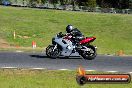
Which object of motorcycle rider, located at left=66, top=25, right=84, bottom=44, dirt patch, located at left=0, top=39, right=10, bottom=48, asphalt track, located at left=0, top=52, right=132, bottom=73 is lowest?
dirt patch, located at left=0, top=39, right=10, bottom=48

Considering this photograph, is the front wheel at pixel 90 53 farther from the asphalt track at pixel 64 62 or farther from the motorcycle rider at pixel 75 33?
the motorcycle rider at pixel 75 33

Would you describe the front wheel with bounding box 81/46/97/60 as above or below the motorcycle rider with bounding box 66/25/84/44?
below

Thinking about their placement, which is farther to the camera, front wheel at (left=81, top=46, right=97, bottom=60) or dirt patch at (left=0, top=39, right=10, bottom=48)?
dirt patch at (left=0, top=39, right=10, bottom=48)

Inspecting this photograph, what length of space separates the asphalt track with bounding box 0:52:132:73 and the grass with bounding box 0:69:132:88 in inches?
54.5

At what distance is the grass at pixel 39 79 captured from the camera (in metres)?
14.1

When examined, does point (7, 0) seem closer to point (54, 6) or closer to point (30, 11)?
point (54, 6)

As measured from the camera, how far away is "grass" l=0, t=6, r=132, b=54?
41884mm

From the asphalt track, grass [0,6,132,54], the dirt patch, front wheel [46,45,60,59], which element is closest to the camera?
the asphalt track

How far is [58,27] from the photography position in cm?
5150

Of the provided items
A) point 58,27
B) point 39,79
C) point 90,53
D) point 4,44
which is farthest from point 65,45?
point 58,27

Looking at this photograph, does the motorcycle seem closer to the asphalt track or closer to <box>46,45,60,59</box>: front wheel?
<box>46,45,60,59</box>: front wheel

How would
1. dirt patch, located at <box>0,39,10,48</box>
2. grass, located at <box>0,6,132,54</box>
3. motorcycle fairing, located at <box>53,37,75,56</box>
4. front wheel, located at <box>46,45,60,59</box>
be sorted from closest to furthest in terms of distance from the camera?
front wheel, located at <box>46,45,60,59</box> < motorcycle fairing, located at <box>53,37,75,56</box> < dirt patch, located at <box>0,39,10,48</box> < grass, located at <box>0,6,132,54</box>

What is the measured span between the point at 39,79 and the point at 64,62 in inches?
212

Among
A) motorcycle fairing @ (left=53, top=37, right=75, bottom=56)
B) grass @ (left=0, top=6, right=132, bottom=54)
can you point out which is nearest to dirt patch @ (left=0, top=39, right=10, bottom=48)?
grass @ (left=0, top=6, right=132, bottom=54)
